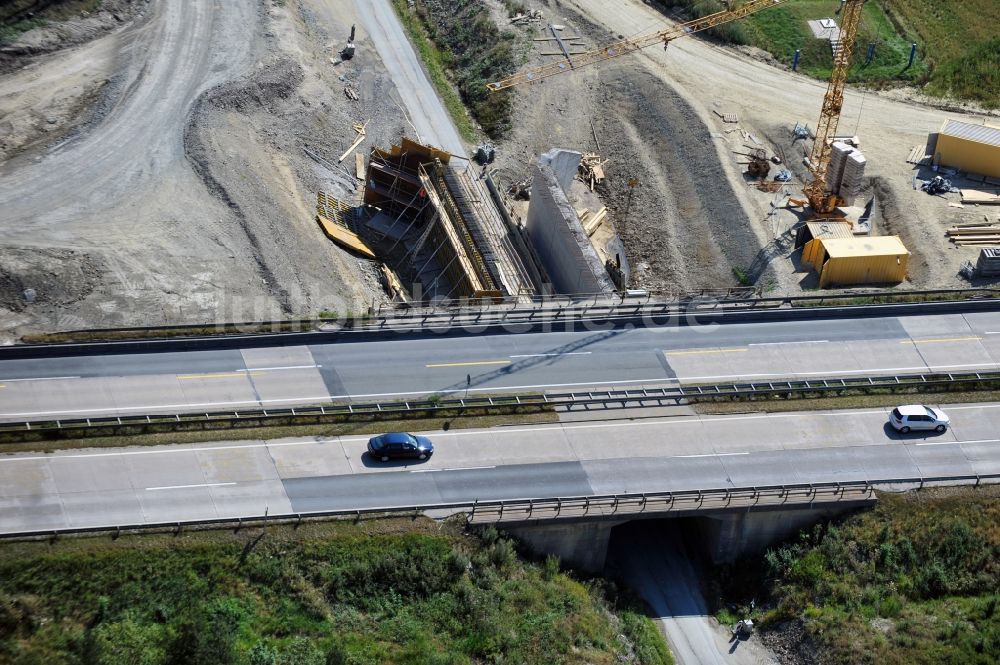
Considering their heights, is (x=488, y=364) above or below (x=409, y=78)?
below

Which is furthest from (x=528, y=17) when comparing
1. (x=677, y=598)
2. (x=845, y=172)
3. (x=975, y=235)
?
(x=677, y=598)

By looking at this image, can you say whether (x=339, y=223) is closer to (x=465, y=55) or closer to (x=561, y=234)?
(x=561, y=234)

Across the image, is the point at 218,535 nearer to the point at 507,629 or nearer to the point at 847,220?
the point at 507,629

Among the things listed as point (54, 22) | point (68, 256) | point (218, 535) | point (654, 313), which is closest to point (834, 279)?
point (654, 313)

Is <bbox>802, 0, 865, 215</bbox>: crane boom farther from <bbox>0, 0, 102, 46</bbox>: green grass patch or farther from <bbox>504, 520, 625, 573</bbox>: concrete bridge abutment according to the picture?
<bbox>0, 0, 102, 46</bbox>: green grass patch

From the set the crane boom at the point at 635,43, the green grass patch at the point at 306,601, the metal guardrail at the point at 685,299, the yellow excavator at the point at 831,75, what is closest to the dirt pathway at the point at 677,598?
the green grass patch at the point at 306,601

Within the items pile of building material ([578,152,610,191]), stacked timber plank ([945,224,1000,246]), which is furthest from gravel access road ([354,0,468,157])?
stacked timber plank ([945,224,1000,246])
